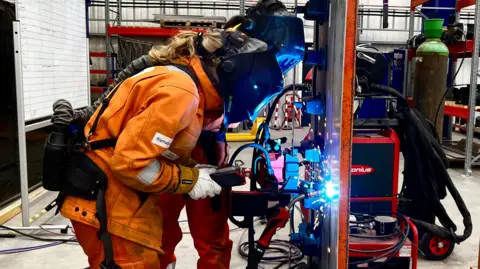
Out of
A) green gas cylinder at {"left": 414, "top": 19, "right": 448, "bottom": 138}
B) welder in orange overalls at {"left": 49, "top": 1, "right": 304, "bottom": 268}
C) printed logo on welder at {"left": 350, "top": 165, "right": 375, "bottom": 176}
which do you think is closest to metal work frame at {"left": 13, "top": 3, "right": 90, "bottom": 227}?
welder in orange overalls at {"left": 49, "top": 1, "right": 304, "bottom": 268}

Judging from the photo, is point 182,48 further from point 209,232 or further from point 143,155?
point 209,232

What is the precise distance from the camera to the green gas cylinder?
6.82 meters

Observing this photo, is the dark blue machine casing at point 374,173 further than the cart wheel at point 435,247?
No

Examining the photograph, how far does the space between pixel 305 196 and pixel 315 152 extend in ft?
0.77

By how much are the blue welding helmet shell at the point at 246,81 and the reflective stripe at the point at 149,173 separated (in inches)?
17.3

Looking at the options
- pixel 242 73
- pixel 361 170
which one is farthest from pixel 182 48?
pixel 361 170

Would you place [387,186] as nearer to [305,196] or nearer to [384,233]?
[384,233]

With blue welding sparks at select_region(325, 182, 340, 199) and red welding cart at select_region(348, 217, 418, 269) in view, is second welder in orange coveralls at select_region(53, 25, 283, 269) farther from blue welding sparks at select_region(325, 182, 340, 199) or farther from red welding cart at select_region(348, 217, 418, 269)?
red welding cart at select_region(348, 217, 418, 269)

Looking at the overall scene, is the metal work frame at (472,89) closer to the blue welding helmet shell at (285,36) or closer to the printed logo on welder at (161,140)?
the blue welding helmet shell at (285,36)

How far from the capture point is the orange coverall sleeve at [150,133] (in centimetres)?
192

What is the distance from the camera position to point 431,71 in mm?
6965

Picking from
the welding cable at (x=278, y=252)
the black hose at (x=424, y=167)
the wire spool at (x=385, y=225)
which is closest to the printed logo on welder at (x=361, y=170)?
the wire spool at (x=385, y=225)

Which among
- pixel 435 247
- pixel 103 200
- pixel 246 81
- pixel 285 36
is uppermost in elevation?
pixel 285 36

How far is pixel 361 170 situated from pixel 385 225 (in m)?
0.43
